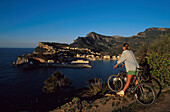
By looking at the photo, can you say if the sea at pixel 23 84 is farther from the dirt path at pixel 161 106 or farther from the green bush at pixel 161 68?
the green bush at pixel 161 68

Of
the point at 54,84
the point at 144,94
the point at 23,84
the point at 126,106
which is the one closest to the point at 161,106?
the point at 144,94

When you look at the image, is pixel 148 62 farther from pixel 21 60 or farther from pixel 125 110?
pixel 21 60

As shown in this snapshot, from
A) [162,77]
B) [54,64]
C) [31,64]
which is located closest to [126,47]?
[162,77]

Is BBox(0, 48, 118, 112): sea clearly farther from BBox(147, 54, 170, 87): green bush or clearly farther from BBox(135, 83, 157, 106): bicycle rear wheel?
BBox(147, 54, 170, 87): green bush

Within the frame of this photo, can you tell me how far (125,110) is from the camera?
15.1 ft

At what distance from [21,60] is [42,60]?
23512mm

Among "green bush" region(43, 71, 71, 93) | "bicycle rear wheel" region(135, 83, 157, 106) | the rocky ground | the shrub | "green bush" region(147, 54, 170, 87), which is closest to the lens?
the rocky ground

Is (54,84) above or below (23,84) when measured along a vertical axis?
above

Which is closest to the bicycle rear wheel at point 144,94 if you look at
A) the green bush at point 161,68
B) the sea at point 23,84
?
the green bush at point 161,68

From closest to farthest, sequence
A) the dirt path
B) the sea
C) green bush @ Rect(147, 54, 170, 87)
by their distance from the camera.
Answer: the dirt path < green bush @ Rect(147, 54, 170, 87) < the sea

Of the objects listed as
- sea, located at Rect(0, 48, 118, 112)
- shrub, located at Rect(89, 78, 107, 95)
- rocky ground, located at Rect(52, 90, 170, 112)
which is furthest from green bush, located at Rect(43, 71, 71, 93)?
rocky ground, located at Rect(52, 90, 170, 112)

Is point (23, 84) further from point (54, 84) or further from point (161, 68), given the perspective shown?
point (161, 68)

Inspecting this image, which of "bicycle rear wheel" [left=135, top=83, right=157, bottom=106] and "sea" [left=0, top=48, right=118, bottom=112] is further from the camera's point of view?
"sea" [left=0, top=48, right=118, bottom=112]

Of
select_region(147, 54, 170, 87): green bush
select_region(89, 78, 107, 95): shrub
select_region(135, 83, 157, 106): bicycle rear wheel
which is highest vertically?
select_region(147, 54, 170, 87): green bush
